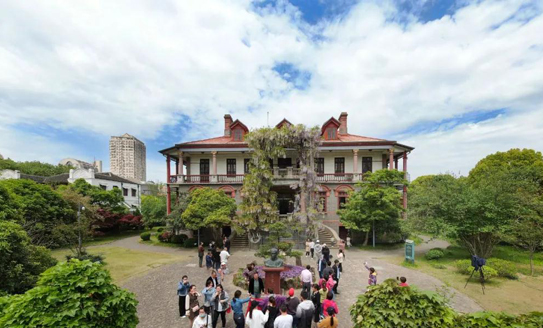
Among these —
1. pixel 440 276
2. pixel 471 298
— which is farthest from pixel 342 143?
pixel 471 298

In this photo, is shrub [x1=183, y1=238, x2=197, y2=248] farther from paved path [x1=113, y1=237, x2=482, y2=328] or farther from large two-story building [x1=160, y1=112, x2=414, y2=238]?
large two-story building [x1=160, y1=112, x2=414, y2=238]

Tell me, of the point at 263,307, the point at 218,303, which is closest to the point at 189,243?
the point at 218,303

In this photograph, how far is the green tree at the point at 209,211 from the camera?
695 inches

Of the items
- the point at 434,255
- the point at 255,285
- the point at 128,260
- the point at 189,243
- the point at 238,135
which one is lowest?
the point at 189,243

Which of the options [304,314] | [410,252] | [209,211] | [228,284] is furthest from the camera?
[209,211]

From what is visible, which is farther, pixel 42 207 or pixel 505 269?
pixel 42 207

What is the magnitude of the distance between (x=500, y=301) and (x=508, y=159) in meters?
25.9

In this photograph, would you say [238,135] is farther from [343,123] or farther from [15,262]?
[15,262]

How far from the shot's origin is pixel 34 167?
47.3 m

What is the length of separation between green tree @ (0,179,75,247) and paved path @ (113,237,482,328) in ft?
28.8

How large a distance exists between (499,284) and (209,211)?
18.0 metres

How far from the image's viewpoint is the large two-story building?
23406mm

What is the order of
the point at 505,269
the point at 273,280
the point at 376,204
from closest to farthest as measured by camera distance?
the point at 273,280 < the point at 505,269 < the point at 376,204

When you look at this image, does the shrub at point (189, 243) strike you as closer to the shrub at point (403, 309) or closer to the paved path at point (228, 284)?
the paved path at point (228, 284)
